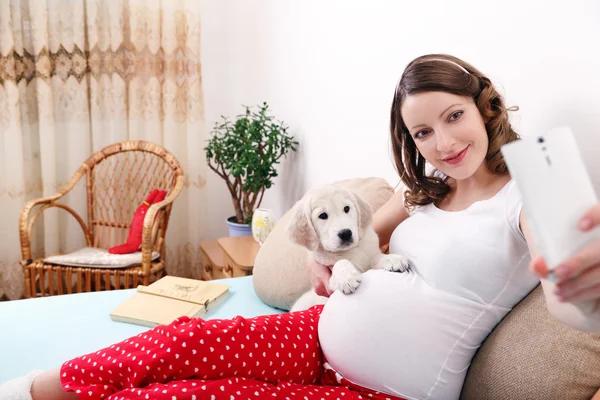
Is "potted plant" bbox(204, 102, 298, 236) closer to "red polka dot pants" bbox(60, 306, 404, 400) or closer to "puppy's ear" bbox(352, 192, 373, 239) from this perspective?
"puppy's ear" bbox(352, 192, 373, 239)

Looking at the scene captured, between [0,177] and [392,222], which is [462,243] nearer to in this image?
[392,222]

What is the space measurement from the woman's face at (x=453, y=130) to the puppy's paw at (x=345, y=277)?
31 centimetres

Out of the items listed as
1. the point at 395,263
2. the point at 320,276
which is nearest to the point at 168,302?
the point at 320,276

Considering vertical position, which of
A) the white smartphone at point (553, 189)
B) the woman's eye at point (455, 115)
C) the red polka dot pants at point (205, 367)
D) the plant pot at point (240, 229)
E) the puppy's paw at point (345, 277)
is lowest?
the plant pot at point (240, 229)

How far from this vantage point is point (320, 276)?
1.28m

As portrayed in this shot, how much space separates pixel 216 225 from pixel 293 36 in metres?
1.61

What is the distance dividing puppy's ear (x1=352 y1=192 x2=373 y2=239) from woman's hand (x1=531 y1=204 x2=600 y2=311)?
69 cm

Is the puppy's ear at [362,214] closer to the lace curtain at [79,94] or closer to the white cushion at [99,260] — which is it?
the white cushion at [99,260]

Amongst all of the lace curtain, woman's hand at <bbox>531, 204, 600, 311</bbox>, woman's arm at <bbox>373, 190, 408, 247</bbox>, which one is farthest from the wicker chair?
woman's hand at <bbox>531, 204, 600, 311</bbox>

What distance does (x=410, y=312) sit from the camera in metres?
0.99

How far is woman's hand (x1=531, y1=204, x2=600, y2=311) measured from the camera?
0.48 meters

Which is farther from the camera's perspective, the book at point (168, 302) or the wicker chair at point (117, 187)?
the wicker chair at point (117, 187)

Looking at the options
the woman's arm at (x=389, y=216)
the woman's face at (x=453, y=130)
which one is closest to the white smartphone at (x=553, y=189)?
the woman's face at (x=453, y=130)

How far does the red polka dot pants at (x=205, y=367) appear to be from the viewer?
89 cm
